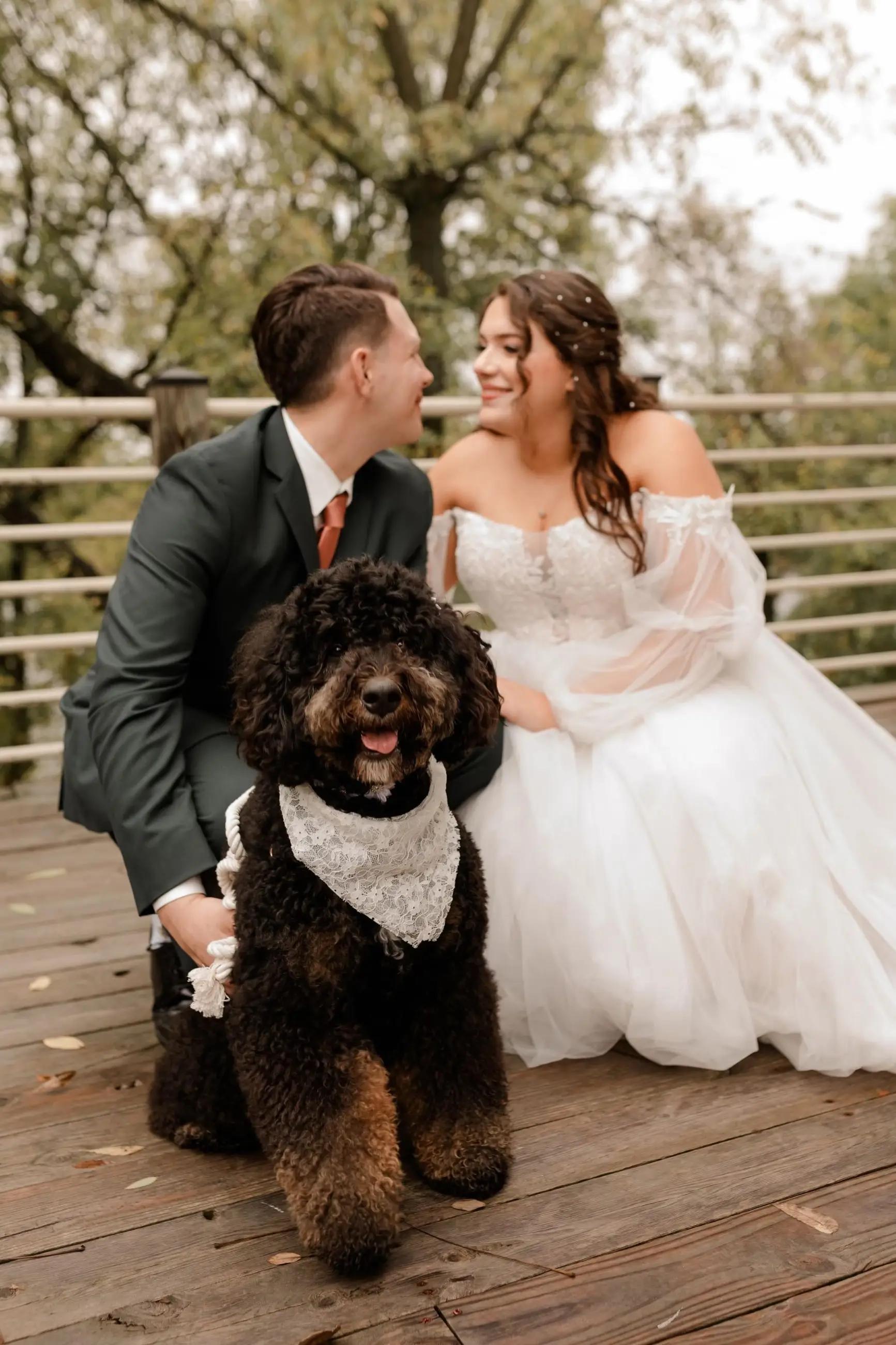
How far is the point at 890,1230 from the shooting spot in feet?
5.58

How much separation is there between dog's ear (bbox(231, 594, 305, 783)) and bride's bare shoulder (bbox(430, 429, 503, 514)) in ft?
4.12

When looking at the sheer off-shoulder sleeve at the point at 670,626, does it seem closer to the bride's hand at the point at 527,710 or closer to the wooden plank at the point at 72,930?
the bride's hand at the point at 527,710

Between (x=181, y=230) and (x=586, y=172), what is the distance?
2.81 metres

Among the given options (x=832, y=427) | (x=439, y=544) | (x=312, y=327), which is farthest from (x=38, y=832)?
(x=832, y=427)

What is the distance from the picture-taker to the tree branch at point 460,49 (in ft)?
26.6

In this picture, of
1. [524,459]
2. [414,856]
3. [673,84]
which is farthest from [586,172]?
[414,856]

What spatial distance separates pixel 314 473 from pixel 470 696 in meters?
0.88

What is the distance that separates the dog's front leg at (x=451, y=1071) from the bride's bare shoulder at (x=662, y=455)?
1.23 m

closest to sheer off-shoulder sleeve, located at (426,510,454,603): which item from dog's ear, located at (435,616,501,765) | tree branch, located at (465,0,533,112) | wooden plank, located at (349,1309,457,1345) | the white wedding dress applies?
the white wedding dress

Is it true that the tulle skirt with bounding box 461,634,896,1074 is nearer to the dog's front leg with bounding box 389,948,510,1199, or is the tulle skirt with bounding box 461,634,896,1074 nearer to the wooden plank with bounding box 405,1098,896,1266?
the wooden plank with bounding box 405,1098,896,1266

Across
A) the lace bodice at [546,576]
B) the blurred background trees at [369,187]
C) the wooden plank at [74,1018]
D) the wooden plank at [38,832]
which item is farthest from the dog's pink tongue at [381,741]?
the blurred background trees at [369,187]

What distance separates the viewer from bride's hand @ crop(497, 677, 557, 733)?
8.46 feet

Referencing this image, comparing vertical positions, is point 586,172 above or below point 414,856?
above

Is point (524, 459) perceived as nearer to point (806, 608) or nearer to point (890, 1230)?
point (890, 1230)
